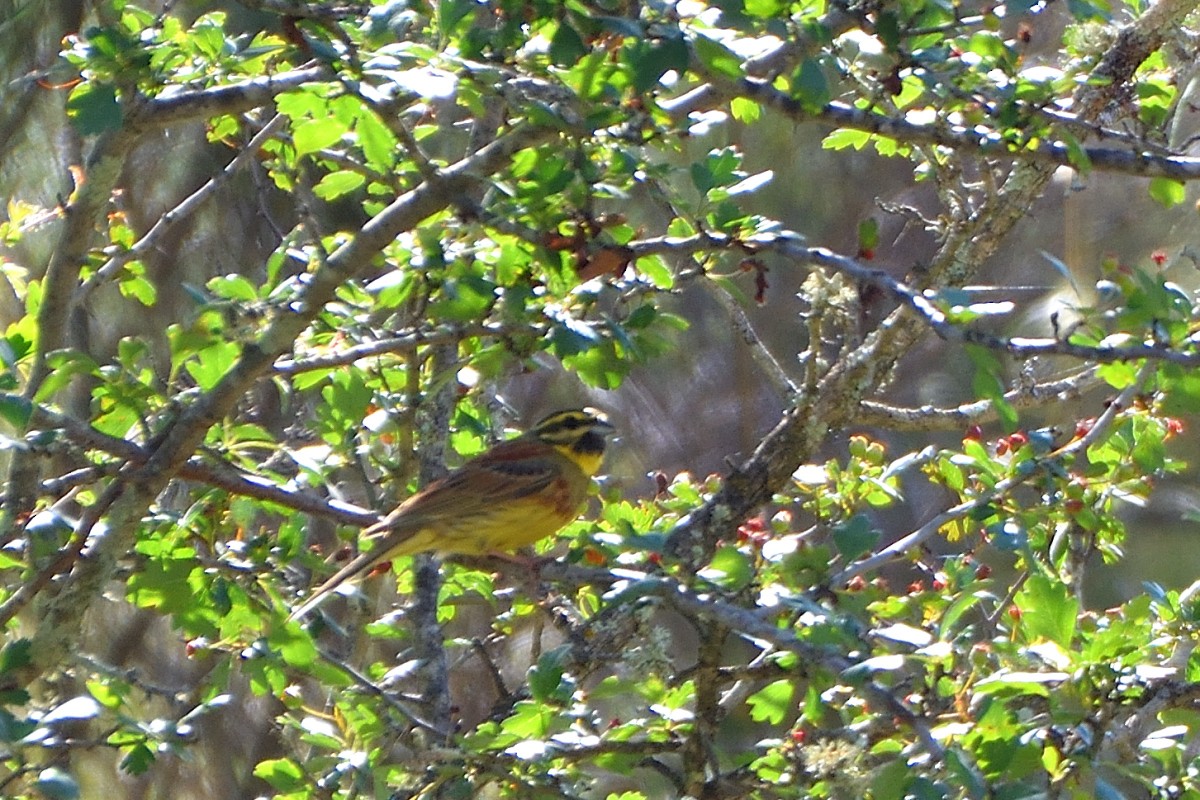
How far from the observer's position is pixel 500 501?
4.27 meters

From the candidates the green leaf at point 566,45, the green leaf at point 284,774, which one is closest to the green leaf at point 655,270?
the green leaf at point 566,45

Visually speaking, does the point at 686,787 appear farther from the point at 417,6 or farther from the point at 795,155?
the point at 795,155

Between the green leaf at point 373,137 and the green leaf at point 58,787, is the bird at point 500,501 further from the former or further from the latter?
the green leaf at point 373,137

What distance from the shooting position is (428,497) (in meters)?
3.84

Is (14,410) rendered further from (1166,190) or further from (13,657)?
(1166,190)

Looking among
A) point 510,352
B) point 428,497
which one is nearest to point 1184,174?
point 510,352

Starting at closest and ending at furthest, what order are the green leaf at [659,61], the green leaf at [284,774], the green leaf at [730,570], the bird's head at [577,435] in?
the green leaf at [659,61], the green leaf at [730,570], the green leaf at [284,774], the bird's head at [577,435]

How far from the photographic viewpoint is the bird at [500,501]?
3736 millimetres

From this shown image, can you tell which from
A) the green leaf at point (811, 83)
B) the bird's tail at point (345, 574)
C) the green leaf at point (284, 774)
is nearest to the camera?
the green leaf at point (811, 83)

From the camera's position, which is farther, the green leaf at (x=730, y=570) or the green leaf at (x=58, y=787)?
the green leaf at (x=730, y=570)

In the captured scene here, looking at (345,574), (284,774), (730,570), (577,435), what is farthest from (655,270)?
(577,435)

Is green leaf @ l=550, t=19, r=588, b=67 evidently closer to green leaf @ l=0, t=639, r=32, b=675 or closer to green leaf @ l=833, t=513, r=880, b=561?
green leaf @ l=833, t=513, r=880, b=561

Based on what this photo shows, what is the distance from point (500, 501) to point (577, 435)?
593 mm

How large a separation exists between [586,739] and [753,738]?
379 cm
